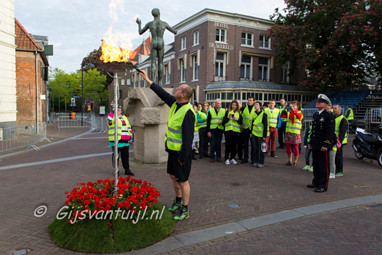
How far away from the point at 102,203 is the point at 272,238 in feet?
7.47

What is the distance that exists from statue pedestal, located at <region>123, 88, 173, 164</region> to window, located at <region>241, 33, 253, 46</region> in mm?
22980

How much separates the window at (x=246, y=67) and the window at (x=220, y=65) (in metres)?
2.20

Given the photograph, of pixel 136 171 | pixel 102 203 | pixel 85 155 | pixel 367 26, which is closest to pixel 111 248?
pixel 102 203

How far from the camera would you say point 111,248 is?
11.0ft

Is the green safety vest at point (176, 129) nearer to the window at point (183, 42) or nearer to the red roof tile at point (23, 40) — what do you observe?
the red roof tile at point (23, 40)

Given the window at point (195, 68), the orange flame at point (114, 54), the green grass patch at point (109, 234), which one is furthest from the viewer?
the window at point (195, 68)

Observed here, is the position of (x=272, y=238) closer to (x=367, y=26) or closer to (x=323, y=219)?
(x=323, y=219)

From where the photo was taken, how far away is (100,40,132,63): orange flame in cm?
452

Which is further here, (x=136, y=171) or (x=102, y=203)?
(x=136, y=171)

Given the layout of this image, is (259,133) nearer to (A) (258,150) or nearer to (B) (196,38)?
(A) (258,150)

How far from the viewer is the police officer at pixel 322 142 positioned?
584 centimetres

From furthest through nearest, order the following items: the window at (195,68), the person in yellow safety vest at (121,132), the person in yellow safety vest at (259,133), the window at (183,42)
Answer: the window at (183,42)
the window at (195,68)
the person in yellow safety vest at (259,133)
the person in yellow safety vest at (121,132)

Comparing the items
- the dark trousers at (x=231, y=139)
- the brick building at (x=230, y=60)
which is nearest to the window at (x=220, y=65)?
the brick building at (x=230, y=60)

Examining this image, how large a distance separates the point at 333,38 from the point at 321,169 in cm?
1844
